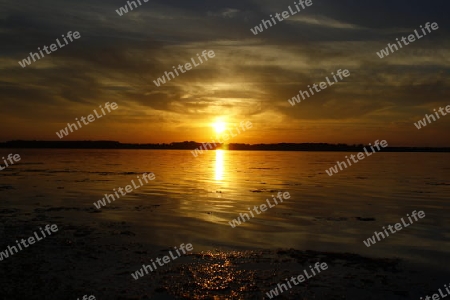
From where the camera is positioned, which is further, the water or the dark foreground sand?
the water

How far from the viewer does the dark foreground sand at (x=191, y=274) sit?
31.2 feet

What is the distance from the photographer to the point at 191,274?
1072 centimetres

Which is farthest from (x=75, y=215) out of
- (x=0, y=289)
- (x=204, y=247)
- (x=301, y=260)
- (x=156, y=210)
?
(x=301, y=260)

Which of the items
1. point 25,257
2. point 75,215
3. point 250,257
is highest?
point 75,215

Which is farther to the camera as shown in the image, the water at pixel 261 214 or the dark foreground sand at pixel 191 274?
the water at pixel 261 214

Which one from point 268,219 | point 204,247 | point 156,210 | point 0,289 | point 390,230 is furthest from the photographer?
point 156,210

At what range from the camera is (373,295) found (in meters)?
9.57

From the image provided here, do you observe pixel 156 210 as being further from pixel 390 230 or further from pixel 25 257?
pixel 390 230

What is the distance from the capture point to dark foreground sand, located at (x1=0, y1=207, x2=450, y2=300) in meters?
9.50

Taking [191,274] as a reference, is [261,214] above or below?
above

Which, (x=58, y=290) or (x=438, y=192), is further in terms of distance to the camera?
(x=438, y=192)

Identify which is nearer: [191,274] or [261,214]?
[191,274]

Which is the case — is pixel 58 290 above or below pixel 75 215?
below

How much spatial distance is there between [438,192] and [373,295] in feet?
80.1
